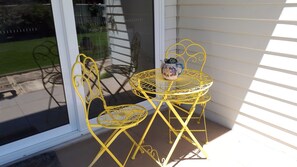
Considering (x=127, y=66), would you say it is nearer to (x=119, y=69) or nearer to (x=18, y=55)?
(x=119, y=69)

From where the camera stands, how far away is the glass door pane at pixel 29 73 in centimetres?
196

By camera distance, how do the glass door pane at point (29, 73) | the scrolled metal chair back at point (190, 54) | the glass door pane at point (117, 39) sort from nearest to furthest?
the glass door pane at point (29, 73) < the glass door pane at point (117, 39) < the scrolled metal chair back at point (190, 54)

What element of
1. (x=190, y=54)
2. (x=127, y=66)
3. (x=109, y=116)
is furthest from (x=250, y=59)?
(x=109, y=116)

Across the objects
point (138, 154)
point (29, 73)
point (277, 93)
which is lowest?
point (138, 154)

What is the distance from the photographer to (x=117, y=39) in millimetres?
2562

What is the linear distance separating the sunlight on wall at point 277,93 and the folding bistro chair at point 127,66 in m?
1.27

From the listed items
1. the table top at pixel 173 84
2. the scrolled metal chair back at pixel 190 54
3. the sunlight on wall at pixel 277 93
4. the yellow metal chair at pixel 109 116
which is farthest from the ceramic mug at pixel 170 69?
the sunlight on wall at pixel 277 93

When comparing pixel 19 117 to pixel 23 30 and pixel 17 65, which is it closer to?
pixel 17 65

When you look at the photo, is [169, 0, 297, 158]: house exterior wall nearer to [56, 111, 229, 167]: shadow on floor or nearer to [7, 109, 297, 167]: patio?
[7, 109, 297, 167]: patio

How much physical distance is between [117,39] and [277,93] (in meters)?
1.63

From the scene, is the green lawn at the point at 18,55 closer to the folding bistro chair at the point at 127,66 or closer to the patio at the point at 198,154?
the folding bistro chair at the point at 127,66

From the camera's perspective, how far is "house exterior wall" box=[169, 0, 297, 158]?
2.06 meters

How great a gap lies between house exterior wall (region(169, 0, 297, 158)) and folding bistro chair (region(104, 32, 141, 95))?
0.43 metres

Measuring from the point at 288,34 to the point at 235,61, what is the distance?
1.86 feet
